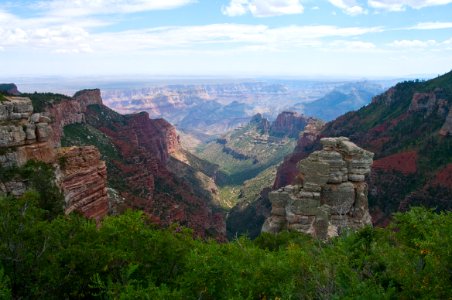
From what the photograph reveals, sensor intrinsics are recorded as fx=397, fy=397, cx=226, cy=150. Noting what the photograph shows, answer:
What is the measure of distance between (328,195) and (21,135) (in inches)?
1277

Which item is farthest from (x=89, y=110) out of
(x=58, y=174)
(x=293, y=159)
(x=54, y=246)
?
(x=54, y=246)

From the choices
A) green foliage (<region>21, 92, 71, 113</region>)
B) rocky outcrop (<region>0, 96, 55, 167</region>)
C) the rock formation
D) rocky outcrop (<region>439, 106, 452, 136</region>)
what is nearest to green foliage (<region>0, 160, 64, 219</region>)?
the rock formation

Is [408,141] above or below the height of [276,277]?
below

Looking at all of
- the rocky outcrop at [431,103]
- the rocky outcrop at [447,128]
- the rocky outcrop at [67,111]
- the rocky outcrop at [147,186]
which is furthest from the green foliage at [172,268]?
the rocky outcrop at [431,103]

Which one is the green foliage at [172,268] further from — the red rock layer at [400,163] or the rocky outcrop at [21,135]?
the red rock layer at [400,163]

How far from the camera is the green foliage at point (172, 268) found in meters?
16.8

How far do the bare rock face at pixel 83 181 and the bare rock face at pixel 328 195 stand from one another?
22205 mm

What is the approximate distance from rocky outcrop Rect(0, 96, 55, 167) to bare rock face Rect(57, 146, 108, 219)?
3.83 metres

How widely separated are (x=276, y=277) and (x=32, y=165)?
93.9 feet

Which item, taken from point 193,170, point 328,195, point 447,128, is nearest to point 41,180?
point 328,195

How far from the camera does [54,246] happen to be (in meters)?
21.4

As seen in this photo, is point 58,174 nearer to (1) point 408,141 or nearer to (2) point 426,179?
(2) point 426,179

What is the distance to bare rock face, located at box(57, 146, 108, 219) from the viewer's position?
150 feet

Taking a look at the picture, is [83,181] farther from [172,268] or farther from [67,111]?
[67,111]
